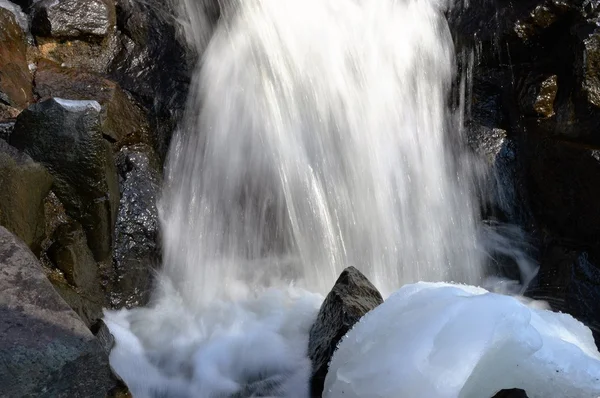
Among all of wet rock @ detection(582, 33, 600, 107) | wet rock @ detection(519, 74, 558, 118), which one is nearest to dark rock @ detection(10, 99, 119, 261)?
wet rock @ detection(519, 74, 558, 118)

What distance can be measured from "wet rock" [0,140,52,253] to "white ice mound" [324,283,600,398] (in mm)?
1989

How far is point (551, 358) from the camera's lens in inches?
106

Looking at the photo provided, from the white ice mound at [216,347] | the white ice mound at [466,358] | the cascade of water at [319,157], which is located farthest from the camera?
the cascade of water at [319,157]

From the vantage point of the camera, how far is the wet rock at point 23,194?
3.36m

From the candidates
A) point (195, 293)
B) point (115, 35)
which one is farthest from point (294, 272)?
point (115, 35)

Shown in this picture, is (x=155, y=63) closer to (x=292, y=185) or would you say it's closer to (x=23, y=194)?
(x=292, y=185)

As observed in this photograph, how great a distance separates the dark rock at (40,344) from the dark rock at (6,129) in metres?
1.51

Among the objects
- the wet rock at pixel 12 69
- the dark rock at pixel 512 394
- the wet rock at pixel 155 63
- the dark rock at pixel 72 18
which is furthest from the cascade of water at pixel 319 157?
the dark rock at pixel 512 394

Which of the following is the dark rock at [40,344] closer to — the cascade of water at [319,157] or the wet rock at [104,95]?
the cascade of water at [319,157]

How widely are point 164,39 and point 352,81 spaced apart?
186 cm

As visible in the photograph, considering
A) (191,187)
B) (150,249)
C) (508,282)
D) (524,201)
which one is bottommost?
(508,282)

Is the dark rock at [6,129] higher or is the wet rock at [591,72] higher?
the dark rock at [6,129]

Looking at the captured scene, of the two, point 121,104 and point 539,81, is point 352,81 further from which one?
point 121,104

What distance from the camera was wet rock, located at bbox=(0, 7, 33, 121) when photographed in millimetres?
4648
